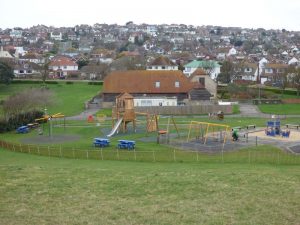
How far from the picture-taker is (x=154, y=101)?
6512cm

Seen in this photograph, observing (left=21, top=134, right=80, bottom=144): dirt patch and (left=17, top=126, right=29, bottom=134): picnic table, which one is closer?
(left=21, top=134, right=80, bottom=144): dirt patch

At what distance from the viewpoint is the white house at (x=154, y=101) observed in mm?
64938

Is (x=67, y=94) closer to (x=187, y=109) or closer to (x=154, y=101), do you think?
(x=154, y=101)

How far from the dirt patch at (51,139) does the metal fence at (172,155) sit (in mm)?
4432

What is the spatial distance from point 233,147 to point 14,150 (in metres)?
17.2


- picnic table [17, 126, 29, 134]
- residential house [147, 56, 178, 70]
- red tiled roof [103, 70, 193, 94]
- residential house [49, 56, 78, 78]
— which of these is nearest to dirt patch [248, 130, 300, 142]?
picnic table [17, 126, 29, 134]

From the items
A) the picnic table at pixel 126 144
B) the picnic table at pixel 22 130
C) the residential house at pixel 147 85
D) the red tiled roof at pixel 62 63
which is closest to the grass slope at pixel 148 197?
the picnic table at pixel 126 144

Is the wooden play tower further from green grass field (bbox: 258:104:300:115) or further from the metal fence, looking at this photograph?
green grass field (bbox: 258:104:300:115)

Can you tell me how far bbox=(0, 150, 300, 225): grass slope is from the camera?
14.8 metres

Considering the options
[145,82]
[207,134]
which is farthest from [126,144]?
[145,82]

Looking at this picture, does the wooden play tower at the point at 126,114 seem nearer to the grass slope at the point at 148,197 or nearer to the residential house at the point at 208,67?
the grass slope at the point at 148,197

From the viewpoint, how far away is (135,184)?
1975 centimetres

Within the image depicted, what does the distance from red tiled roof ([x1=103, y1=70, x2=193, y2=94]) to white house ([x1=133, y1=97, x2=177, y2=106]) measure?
429 centimetres

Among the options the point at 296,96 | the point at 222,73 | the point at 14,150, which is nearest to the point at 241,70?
the point at 222,73
